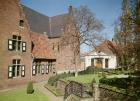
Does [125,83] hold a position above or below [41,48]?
below

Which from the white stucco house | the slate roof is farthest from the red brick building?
the white stucco house

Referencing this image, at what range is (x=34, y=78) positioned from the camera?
117ft

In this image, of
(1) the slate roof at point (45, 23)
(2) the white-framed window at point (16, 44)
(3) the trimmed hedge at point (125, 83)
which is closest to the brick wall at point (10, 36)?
(2) the white-framed window at point (16, 44)

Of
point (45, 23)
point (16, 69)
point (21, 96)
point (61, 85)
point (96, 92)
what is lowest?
point (21, 96)

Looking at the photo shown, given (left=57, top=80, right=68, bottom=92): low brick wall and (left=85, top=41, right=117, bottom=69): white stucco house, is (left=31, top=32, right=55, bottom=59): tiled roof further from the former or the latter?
(left=85, top=41, right=117, bottom=69): white stucco house

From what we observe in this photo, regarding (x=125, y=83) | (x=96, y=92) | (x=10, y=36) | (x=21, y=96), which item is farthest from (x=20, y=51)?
(x=125, y=83)

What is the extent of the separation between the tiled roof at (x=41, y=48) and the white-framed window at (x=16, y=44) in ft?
10.3

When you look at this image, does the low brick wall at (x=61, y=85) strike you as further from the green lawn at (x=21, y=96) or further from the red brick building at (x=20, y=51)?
the red brick building at (x=20, y=51)

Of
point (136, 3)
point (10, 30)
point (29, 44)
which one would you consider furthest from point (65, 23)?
point (136, 3)

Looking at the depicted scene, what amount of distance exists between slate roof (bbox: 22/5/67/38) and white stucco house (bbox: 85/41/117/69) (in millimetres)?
9498

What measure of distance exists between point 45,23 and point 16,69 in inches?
829

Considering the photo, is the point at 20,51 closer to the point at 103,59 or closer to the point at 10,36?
the point at 10,36

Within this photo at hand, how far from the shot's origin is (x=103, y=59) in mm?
52219

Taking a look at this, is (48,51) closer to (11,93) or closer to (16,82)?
(16,82)
